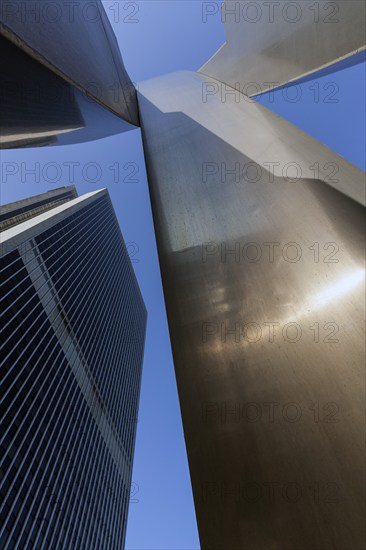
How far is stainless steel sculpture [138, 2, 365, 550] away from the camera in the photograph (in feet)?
6.82

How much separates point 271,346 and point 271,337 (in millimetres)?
70

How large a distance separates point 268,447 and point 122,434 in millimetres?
73959

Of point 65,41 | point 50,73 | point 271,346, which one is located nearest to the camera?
point 271,346

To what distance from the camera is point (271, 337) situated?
2.55m

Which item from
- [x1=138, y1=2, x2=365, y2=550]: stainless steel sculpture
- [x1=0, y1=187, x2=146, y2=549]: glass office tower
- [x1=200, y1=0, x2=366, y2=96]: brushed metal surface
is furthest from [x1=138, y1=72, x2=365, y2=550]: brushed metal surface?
[x1=0, y1=187, x2=146, y2=549]: glass office tower

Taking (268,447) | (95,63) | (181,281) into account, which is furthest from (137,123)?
(268,447)

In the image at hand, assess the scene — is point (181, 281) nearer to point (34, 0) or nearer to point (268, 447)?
point (268, 447)

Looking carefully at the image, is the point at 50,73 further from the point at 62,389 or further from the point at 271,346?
the point at 62,389

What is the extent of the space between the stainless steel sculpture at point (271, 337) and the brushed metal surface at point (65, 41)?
2.07 m

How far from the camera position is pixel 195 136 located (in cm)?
449

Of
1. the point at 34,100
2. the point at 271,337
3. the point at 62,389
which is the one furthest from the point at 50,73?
the point at 62,389

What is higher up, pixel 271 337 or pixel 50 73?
pixel 50 73

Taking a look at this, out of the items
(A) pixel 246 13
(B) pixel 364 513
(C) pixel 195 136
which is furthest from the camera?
(A) pixel 246 13

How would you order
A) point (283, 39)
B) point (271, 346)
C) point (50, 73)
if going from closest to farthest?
point (271, 346), point (50, 73), point (283, 39)
